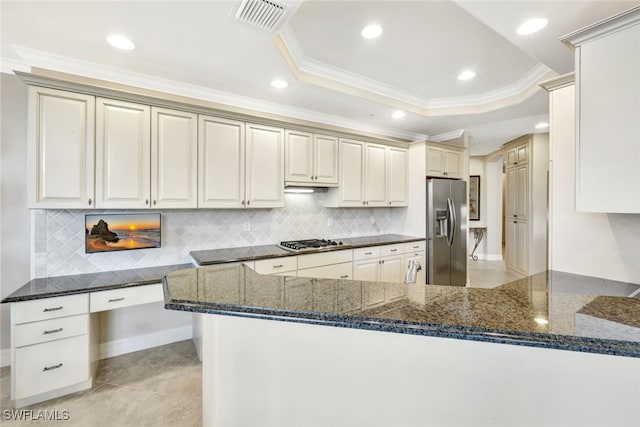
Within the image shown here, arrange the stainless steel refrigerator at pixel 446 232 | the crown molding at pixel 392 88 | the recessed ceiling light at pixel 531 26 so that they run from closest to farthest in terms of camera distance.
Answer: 1. the recessed ceiling light at pixel 531 26
2. the crown molding at pixel 392 88
3. the stainless steel refrigerator at pixel 446 232

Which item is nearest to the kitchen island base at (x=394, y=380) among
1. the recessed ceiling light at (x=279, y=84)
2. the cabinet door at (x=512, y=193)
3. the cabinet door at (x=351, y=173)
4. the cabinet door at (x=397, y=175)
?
the recessed ceiling light at (x=279, y=84)

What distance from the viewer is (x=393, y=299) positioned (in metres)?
0.96

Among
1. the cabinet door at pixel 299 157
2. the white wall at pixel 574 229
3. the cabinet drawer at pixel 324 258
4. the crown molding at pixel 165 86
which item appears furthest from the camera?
the cabinet door at pixel 299 157

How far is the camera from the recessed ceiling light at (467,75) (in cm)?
299

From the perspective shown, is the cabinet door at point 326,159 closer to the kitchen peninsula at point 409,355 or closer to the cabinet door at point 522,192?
the kitchen peninsula at point 409,355

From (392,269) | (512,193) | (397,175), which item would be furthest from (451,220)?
(512,193)

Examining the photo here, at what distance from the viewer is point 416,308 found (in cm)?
90

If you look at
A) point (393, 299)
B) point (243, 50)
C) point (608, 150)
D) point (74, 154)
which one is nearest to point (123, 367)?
point (74, 154)

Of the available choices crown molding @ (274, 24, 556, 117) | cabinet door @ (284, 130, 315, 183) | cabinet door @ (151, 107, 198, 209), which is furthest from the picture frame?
cabinet door @ (151, 107, 198, 209)

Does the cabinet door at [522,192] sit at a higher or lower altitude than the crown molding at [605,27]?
lower

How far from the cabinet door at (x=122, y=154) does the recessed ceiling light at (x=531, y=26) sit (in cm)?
287

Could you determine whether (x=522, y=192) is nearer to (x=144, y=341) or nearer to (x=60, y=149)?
(x=144, y=341)

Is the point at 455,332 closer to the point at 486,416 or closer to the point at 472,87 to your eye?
the point at 486,416

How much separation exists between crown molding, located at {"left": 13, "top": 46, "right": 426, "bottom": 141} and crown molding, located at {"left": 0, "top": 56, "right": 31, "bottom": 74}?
5 cm
